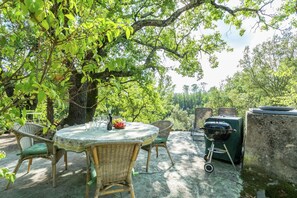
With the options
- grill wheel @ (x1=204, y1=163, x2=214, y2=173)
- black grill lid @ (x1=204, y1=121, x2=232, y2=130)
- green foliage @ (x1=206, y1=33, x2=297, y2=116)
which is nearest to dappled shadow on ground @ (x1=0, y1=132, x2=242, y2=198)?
grill wheel @ (x1=204, y1=163, x2=214, y2=173)

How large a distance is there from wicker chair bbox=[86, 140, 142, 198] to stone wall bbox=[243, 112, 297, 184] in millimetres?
2141

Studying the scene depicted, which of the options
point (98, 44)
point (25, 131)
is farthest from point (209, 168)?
point (25, 131)

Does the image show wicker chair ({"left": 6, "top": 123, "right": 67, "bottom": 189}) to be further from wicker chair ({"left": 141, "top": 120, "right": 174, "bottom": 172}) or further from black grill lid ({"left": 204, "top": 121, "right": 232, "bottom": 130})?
black grill lid ({"left": 204, "top": 121, "right": 232, "bottom": 130})

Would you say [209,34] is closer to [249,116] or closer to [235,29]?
[235,29]

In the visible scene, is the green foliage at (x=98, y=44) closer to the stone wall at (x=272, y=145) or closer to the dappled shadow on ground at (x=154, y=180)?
the dappled shadow on ground at (x=154, y=180)

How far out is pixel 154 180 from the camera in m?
2.84

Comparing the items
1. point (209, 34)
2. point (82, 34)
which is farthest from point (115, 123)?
point (209, 34)

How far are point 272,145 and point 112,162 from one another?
8.11 feet

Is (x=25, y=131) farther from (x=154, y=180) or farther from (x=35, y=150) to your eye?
(x=154, y=180)

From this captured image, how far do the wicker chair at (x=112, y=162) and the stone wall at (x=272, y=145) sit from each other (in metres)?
2.14

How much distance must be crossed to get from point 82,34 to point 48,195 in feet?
7.43

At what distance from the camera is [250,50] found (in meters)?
14.6

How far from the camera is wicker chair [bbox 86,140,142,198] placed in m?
1.77

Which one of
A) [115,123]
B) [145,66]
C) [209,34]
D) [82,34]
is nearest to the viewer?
[82,34]
